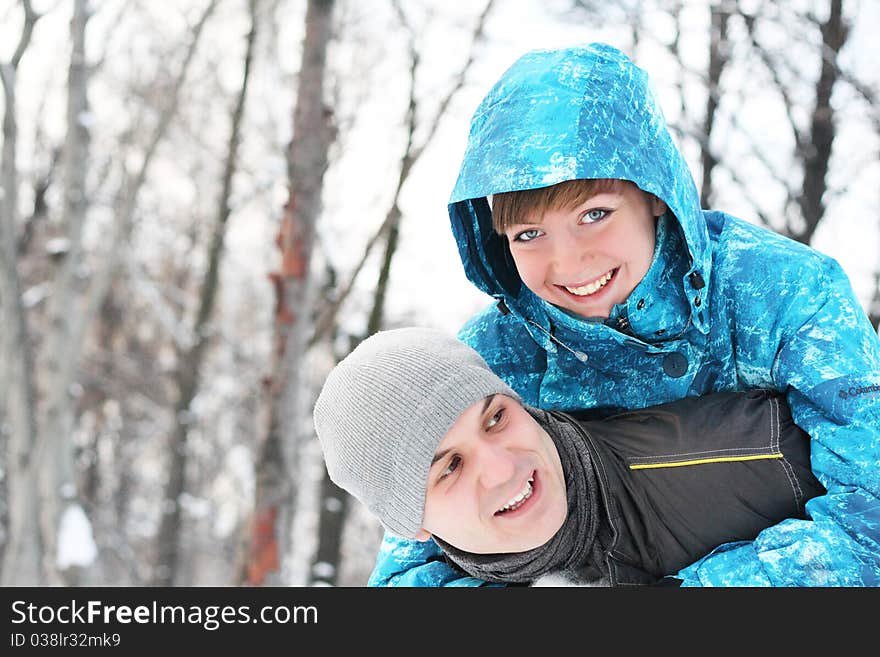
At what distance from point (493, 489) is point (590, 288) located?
0.48 m

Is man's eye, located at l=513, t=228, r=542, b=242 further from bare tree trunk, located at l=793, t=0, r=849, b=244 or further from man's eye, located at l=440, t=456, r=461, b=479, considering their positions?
bare tree trunk, located at l=793, t=0, r=849, b=244

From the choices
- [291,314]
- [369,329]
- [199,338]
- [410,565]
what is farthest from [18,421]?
[410,565]

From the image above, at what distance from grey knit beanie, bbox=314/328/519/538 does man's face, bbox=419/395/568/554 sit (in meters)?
0.04

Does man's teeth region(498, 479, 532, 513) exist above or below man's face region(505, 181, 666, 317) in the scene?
below

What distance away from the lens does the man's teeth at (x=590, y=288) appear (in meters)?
1.85

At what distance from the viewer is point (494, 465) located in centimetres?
174

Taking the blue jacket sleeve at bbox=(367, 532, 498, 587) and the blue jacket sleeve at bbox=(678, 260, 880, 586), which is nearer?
the blue jacket sleeve at bbox=(678, 260, 880, 586)

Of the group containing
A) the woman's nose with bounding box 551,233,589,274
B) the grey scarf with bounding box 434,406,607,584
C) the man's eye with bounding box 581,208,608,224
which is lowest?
the grey scarf with bounding box 434,406,607,584

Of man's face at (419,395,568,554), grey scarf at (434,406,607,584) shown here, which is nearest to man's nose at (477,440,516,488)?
man's face at (419,395,568,554)

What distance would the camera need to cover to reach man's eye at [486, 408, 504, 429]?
182 centimetres

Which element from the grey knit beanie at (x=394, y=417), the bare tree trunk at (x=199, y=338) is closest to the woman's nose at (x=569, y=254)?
the grey knit beanie at (x=394, y=417)

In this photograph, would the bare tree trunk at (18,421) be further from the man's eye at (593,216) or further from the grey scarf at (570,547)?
the man's eye at (593,216)
